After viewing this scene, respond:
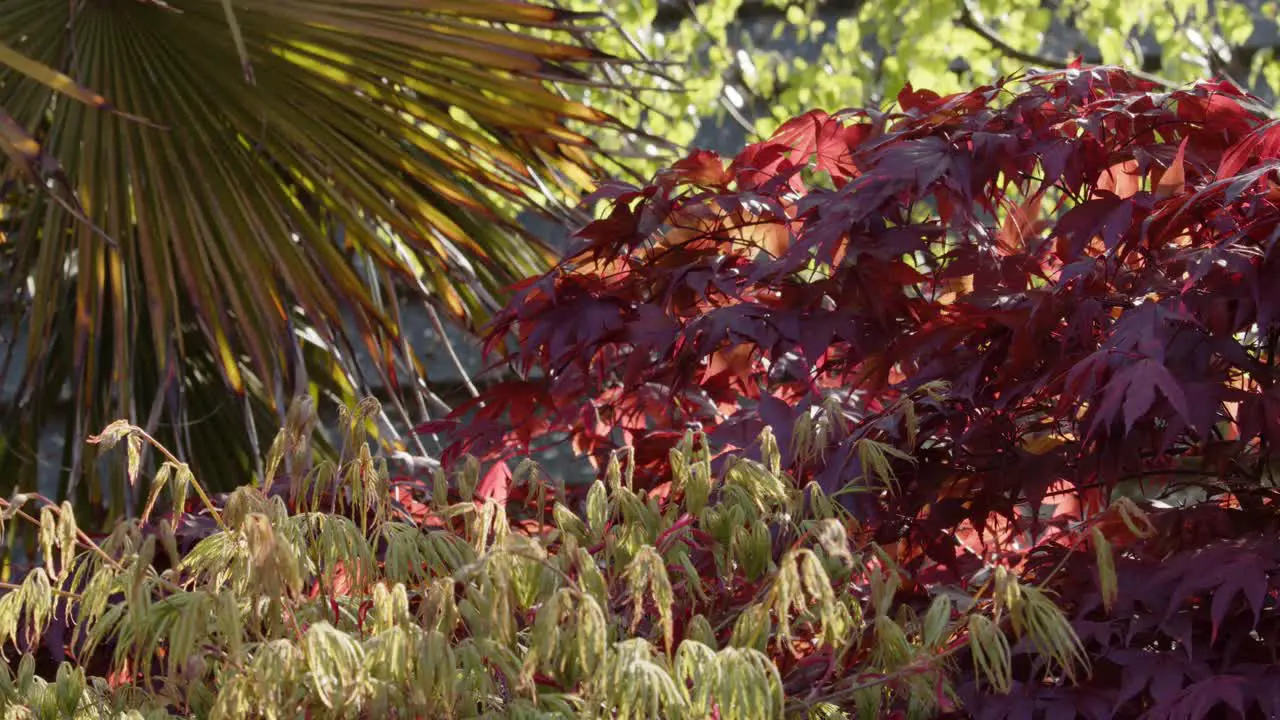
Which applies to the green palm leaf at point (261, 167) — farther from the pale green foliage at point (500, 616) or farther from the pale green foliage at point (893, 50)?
the pale green foliage at point (893, 50)

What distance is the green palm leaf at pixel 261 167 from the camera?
7.15 ft

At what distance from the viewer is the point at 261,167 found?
7.59 feet

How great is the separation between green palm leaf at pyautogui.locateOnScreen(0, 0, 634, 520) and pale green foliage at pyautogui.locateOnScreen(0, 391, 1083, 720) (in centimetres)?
84

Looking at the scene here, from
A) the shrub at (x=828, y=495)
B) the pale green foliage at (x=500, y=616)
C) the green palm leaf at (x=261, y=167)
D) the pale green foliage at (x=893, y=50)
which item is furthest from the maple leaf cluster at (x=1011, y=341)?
the pale green foliage at (x=893, y=50)

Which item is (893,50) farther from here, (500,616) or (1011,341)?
(500,616)

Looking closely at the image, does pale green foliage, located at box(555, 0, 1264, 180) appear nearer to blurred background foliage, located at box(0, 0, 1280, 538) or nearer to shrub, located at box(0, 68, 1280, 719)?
blurred background foliage, located at box(0, 0, 1280, 538)

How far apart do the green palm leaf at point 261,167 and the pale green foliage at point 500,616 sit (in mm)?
837

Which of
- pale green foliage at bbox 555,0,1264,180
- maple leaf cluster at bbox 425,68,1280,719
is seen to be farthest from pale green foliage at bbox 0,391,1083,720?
pale green foliage at bbox 555,0,1264,180

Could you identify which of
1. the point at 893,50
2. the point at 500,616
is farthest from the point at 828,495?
the point at 893,50

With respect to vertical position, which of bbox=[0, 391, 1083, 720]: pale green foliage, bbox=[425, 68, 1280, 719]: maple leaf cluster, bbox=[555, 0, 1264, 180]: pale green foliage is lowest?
bbox=[0, 391, 1083, 720]: pale green foliage

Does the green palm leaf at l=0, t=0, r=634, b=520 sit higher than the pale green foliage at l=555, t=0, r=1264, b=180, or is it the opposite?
the pale green foliage at l=555, t=0, r=1264, b=180

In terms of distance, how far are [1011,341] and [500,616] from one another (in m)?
0.67

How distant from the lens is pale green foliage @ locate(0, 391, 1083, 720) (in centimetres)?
104

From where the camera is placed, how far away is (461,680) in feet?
3.92
